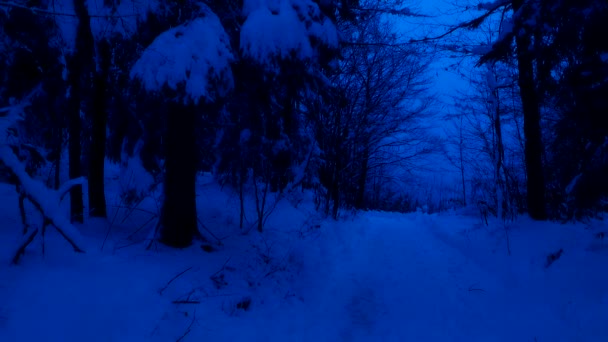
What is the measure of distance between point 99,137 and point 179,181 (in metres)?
1.97

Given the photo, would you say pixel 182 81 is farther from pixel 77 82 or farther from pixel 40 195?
pixel 77 82

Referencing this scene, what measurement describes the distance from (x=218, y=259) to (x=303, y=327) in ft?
5.42

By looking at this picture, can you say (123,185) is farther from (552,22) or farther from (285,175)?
(552,22)

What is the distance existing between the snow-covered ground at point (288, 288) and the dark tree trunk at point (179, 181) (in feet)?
0.87

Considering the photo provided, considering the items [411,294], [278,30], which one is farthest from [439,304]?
[278,30]

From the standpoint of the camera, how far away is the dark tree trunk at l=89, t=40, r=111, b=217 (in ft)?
20.2

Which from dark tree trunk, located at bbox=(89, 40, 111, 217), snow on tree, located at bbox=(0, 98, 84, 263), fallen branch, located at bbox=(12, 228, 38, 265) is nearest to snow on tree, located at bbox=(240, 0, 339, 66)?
snow on tree, located at bbox=(0, 98, 84, 263)

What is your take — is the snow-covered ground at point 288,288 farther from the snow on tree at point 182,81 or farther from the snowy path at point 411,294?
the snow on tree at point 182,81

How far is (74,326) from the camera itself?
2984 mm

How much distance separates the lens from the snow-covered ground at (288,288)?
10.7ft

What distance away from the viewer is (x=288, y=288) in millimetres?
5371

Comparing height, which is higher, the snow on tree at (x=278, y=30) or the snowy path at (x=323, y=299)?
the snow on tree at (x=278, y=30)

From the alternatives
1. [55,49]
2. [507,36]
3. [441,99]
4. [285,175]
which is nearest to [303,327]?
[285,175]

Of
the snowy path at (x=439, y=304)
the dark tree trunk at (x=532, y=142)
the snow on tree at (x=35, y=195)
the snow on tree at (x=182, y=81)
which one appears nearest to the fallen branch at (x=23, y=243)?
the snow on tree at (x=35, y=195)
